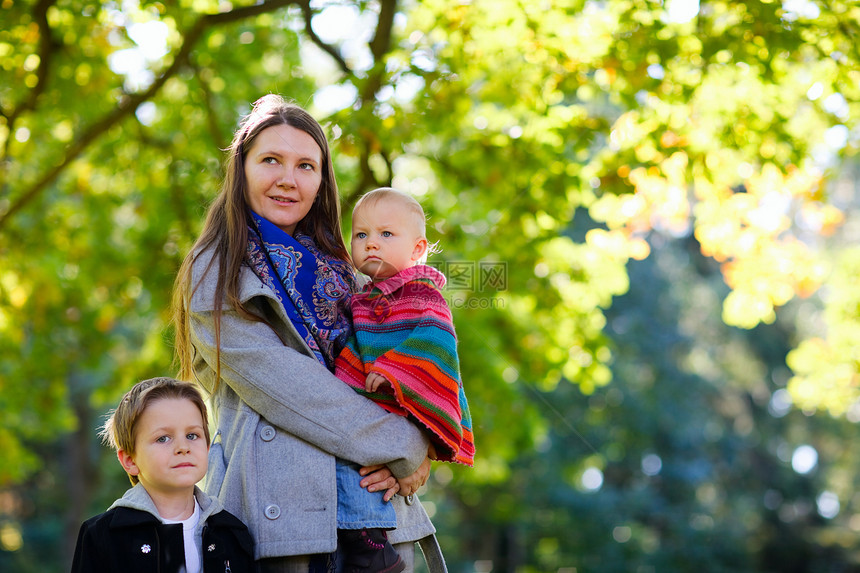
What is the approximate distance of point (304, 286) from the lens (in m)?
2.01

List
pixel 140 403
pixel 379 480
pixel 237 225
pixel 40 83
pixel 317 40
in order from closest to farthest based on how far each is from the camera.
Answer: pixel 140 403 → pixel 379 480 → pixel 237 225 → pixel 317 40 → pixel 40 83

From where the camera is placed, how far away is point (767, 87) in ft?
16.9

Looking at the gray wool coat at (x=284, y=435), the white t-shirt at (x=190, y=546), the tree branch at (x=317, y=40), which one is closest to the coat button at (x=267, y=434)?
the gray wool coat at (x=284, y=435)

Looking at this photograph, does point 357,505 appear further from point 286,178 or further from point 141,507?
point 286,178

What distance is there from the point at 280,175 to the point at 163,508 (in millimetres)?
844

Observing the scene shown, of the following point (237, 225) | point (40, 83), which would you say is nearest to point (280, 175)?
point (237, 225)

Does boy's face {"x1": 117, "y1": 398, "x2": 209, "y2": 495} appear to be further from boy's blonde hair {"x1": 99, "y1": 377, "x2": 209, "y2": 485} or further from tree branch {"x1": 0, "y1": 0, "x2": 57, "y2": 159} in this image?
tree branch {"x1": 0, "y1": 0, "x2": 57, "y2": 159}

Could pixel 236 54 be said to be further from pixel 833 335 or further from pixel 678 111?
pixel 833 335

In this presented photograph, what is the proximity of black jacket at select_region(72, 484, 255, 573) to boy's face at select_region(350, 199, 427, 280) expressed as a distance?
0.70m

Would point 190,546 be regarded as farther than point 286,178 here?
No

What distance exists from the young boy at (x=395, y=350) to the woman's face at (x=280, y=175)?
0.16 metres

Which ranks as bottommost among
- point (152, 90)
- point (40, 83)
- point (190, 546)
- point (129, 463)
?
point (190, 546)

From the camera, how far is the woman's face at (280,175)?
6.75 ft

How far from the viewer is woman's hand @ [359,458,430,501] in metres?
1.91
